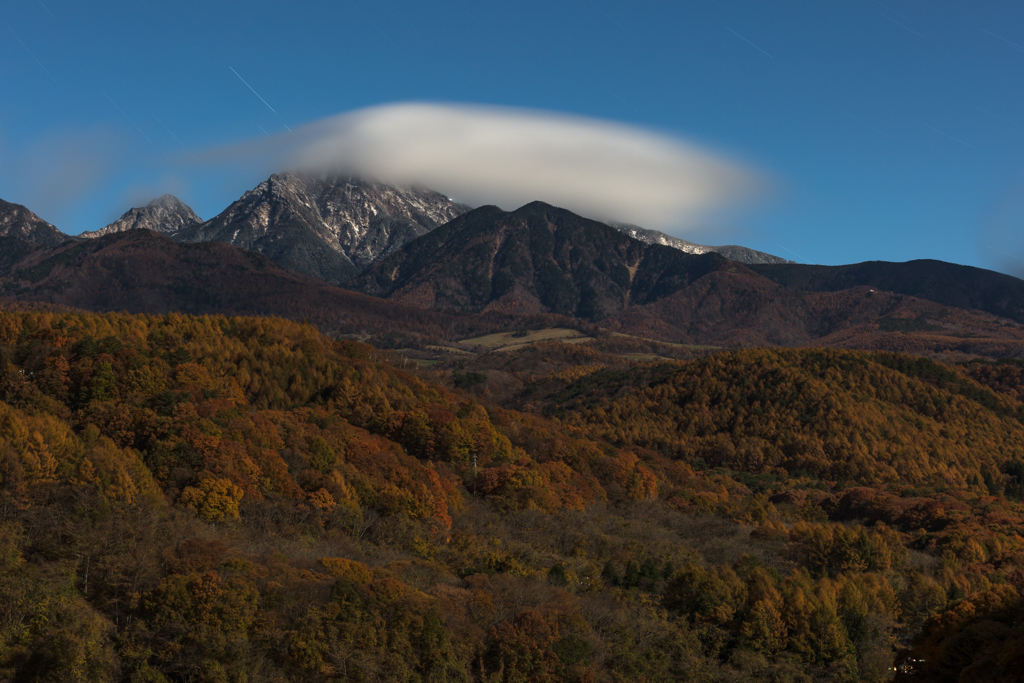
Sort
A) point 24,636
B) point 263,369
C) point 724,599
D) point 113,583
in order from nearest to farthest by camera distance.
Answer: point 24,636, point 113,583, point 724,599, point 263,369

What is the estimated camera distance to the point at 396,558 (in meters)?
103

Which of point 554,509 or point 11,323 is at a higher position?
point 11,323

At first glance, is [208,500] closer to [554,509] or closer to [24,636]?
[24,636]

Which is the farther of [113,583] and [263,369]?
[263,369]

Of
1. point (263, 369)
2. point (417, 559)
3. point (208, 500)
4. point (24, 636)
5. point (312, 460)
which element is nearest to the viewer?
point (24, 636)

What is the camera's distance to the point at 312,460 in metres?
132

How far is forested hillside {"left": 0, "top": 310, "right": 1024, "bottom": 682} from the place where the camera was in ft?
251

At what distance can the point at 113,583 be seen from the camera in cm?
8106

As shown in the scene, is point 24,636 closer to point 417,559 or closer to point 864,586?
point 417,559

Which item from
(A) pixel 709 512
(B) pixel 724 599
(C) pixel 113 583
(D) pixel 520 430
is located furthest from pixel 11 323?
(B) pixel 724 599

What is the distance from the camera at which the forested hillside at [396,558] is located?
76.6 metres

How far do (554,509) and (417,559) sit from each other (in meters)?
38.3

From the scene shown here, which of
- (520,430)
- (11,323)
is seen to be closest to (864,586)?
(520,430)

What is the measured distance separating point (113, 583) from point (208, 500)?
2935 cm
